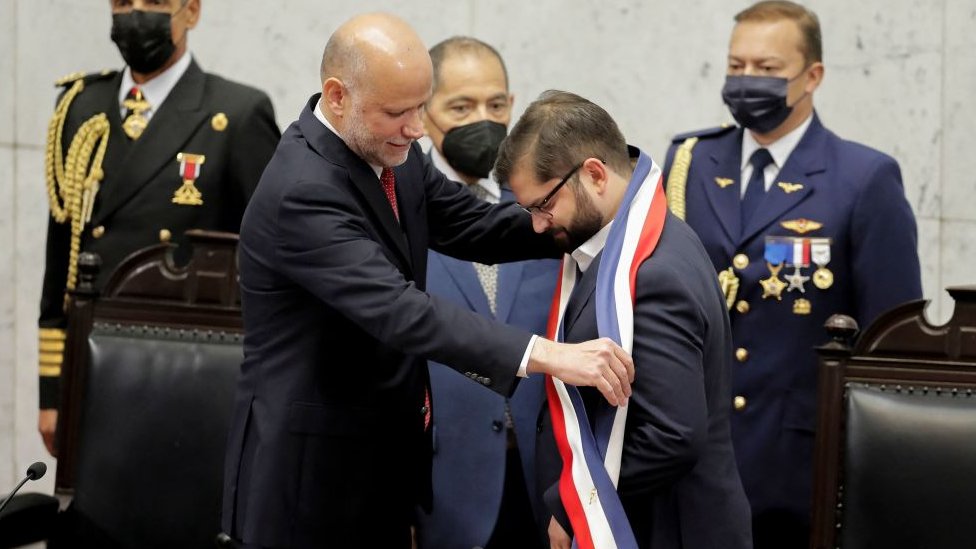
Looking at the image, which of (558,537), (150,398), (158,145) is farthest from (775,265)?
(158,145)

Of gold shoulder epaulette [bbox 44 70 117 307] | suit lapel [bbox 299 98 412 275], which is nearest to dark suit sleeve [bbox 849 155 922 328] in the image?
suit lapel [bbox 299 98 412 275]

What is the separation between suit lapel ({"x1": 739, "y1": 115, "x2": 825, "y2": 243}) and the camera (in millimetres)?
3355

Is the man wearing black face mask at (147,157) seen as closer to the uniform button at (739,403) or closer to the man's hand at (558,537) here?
the uniform button at (739,403)

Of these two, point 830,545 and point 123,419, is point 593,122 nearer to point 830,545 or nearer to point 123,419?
point 830,545

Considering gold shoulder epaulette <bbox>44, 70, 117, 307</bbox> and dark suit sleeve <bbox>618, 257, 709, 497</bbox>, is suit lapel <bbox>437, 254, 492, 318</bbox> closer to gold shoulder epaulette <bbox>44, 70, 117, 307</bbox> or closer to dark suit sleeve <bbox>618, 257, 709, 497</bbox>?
dark suit sleeve <bbox>618, 257, 709, 497</bbox>

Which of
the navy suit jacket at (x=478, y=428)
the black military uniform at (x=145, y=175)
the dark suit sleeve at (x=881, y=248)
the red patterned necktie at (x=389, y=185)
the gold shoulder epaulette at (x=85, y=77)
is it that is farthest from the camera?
the gold shoulder epaulette at (x=85, y=77)

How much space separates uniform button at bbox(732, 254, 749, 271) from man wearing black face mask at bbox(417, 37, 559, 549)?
44 centimetres

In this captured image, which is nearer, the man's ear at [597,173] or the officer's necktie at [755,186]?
the man's ear at [597,173]

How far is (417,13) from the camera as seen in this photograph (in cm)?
466

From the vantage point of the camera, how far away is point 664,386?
2.35 meters

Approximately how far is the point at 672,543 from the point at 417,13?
2594 millimetres

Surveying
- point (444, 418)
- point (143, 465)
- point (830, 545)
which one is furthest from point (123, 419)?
point (830, 545)

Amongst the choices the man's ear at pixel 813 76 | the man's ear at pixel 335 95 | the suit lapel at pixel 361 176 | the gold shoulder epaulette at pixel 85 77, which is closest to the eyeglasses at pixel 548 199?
the suit lapel at pixel 361 176

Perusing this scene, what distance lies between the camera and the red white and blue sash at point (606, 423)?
237 centimetres
